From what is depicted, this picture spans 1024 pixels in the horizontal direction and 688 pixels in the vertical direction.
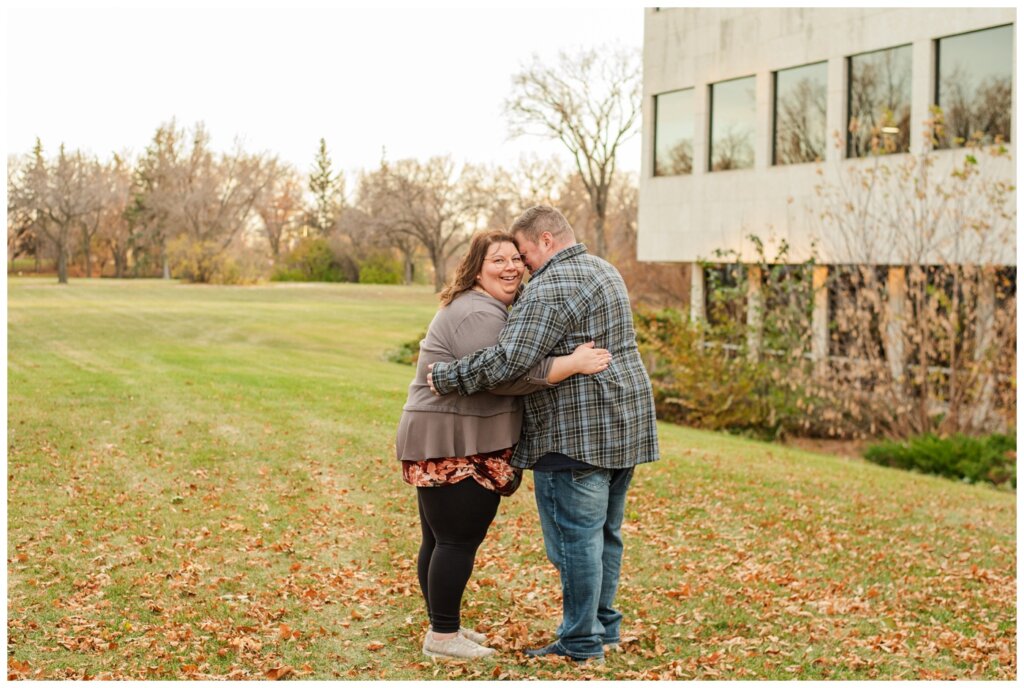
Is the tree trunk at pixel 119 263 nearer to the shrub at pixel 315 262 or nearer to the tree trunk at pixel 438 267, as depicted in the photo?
the tree trunk at pixel 438 267

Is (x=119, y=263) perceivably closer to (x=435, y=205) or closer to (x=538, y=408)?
(x=435, y=205)

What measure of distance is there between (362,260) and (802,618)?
37.4 meters

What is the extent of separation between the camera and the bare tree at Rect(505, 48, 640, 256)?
36.8 metres

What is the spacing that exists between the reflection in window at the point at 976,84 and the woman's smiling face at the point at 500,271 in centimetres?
1185

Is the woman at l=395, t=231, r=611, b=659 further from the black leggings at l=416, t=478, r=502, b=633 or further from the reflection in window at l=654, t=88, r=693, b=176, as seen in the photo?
the reflection in window at l=654, t=88, r=693, b=176

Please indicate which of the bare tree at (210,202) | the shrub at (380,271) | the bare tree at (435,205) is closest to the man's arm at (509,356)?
the bare tree at (210,202)

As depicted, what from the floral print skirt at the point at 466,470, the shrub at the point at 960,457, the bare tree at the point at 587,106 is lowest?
the shrub at the point at 960,457

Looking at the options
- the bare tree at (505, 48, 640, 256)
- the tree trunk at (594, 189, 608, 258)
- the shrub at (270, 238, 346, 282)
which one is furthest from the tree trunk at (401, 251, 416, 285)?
the tree trunk at (594, 189, 608, 258)

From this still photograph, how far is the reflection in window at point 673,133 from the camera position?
803 inches

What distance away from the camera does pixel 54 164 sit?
25.5m

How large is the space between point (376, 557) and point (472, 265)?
319 cm

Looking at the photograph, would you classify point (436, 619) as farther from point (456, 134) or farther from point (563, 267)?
point (456, 134)

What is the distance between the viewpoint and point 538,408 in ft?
16.5

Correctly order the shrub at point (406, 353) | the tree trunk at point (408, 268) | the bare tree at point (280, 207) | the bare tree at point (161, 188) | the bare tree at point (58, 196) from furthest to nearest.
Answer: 1. the tree trunk at point (408, 268)
2. the bare tree at point (280, 207)
3. the bare tree at point (161, 188)
4. the bare tree at point (58, 196)
5. the shrub at point (406, 353)
